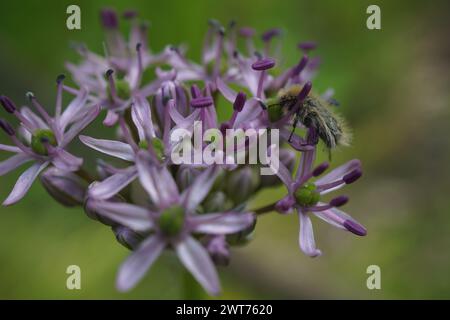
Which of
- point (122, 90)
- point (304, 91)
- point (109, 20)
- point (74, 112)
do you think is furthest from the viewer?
point (109, 20)

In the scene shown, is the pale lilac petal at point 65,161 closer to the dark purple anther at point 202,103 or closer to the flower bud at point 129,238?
the flower bud at point 129,238

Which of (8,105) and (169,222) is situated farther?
(8,105)

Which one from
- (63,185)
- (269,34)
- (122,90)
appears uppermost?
(269,34)

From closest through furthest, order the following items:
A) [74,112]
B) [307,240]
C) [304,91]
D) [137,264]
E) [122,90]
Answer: [137,264], [307,240], [304,91], [74,112], [122,90]

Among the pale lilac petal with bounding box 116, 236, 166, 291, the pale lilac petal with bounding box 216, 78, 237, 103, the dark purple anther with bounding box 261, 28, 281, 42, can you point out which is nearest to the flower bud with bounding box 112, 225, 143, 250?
the pale lilac petal with bounding box 116, 236, 166, 291

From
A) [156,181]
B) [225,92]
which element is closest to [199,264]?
[156,181]

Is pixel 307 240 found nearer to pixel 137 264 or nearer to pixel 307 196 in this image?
pixel 307 196

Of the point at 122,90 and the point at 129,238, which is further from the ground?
the point at 122,90
